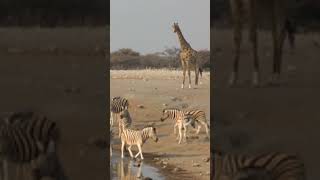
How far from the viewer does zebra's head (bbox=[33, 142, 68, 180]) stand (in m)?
4.56

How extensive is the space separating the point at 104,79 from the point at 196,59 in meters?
8.14

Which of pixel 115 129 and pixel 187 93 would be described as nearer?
pixel 115 129

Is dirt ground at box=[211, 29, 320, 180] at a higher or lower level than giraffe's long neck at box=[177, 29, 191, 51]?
lower

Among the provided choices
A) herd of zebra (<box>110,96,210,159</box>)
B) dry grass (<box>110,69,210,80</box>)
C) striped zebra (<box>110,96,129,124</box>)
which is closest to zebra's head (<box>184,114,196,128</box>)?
herd of zebra (<box>110,96,210,159</box>)

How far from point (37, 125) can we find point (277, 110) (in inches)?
56.3

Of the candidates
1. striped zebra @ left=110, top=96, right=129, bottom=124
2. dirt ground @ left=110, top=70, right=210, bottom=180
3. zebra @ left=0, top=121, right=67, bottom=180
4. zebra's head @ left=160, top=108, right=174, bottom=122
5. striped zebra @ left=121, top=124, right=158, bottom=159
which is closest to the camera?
zebra @ left=0, top=121, right=67, bottom=180

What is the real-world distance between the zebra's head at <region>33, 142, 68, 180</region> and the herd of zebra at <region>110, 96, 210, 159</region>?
5.30m

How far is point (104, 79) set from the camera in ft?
14.8

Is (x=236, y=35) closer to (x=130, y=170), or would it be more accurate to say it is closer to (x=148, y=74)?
(x=130, y=170)

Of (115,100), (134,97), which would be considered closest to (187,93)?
(134,97)

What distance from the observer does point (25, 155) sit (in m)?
4.62

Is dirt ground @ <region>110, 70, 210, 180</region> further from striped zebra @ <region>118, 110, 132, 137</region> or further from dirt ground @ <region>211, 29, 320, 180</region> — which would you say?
dirt ground @ <region>211, 29, 320, 180</region>

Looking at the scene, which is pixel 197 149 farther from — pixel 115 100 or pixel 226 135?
pixel 226 135

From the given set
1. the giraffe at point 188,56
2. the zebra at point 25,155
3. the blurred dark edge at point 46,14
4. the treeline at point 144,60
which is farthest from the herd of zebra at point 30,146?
the treeline at point 144,60
